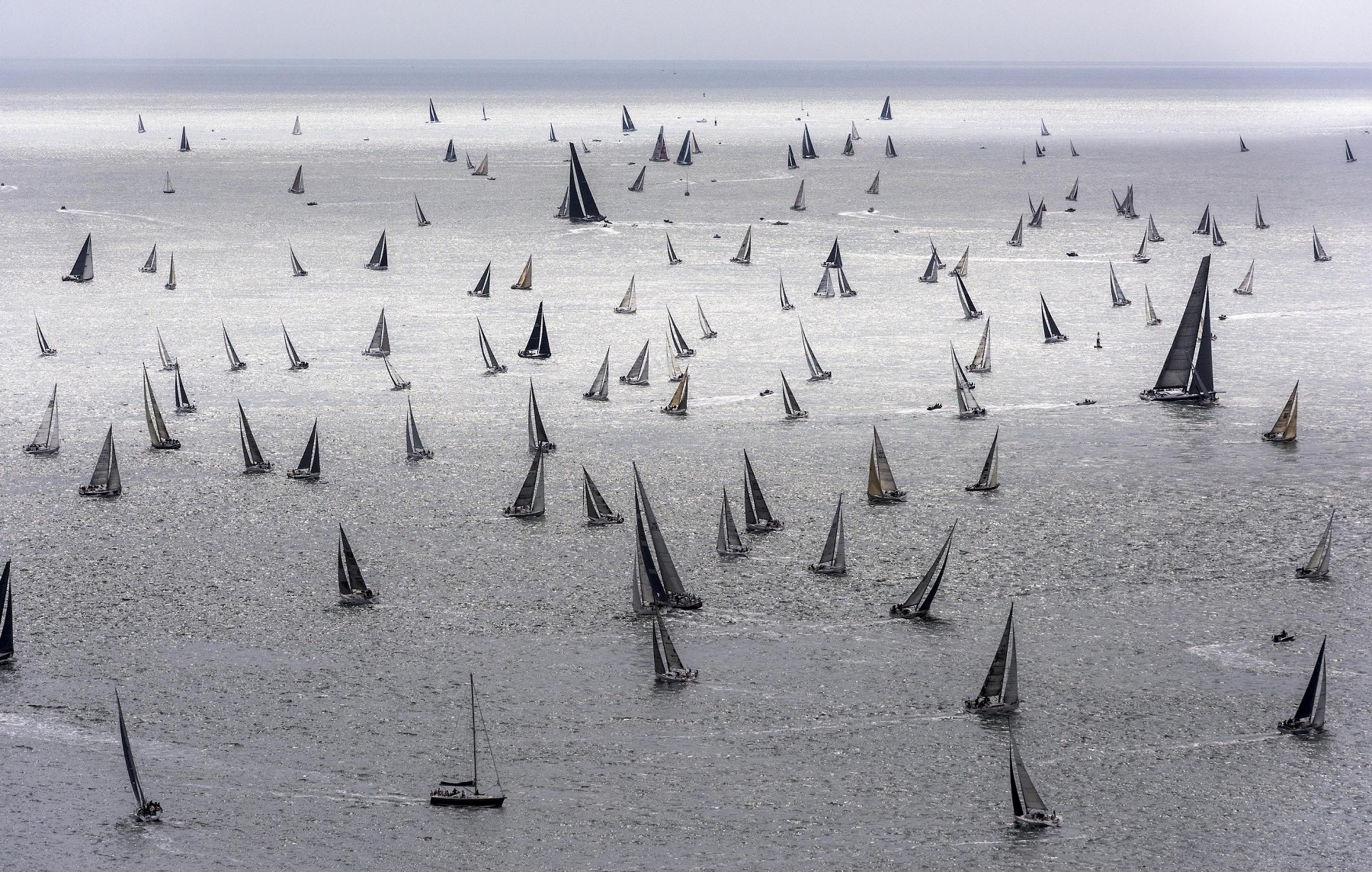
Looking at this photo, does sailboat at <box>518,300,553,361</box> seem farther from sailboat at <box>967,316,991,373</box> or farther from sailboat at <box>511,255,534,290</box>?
sailboat at <box>967,316,991,373</box>

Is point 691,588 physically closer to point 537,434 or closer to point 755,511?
point 755,511

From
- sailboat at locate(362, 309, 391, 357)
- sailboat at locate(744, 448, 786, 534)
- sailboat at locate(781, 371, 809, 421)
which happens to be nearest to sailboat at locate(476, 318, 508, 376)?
sailboat at locate(362, 309, 391, 357)

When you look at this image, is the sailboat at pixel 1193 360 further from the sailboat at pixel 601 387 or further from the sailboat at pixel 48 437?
the sailboat at pixel 48 437

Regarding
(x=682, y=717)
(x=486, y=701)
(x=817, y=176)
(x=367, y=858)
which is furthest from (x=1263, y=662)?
(x=817, y=176)

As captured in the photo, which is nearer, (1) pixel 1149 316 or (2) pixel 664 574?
(2) pixel 664 574

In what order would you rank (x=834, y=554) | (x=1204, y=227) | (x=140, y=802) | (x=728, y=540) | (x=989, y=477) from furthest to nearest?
(x=1204, y=227) → (x=989, y=477) → (x=728, y=540) → (x=834, y=554) → (x=140, y=802)

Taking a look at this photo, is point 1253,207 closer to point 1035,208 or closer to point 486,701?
point 1035,208

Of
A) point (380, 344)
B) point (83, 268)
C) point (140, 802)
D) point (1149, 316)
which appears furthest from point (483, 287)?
point (140, 802)

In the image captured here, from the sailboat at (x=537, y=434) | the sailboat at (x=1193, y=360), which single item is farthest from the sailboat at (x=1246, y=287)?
the sailboat at (x=537, y=434)
